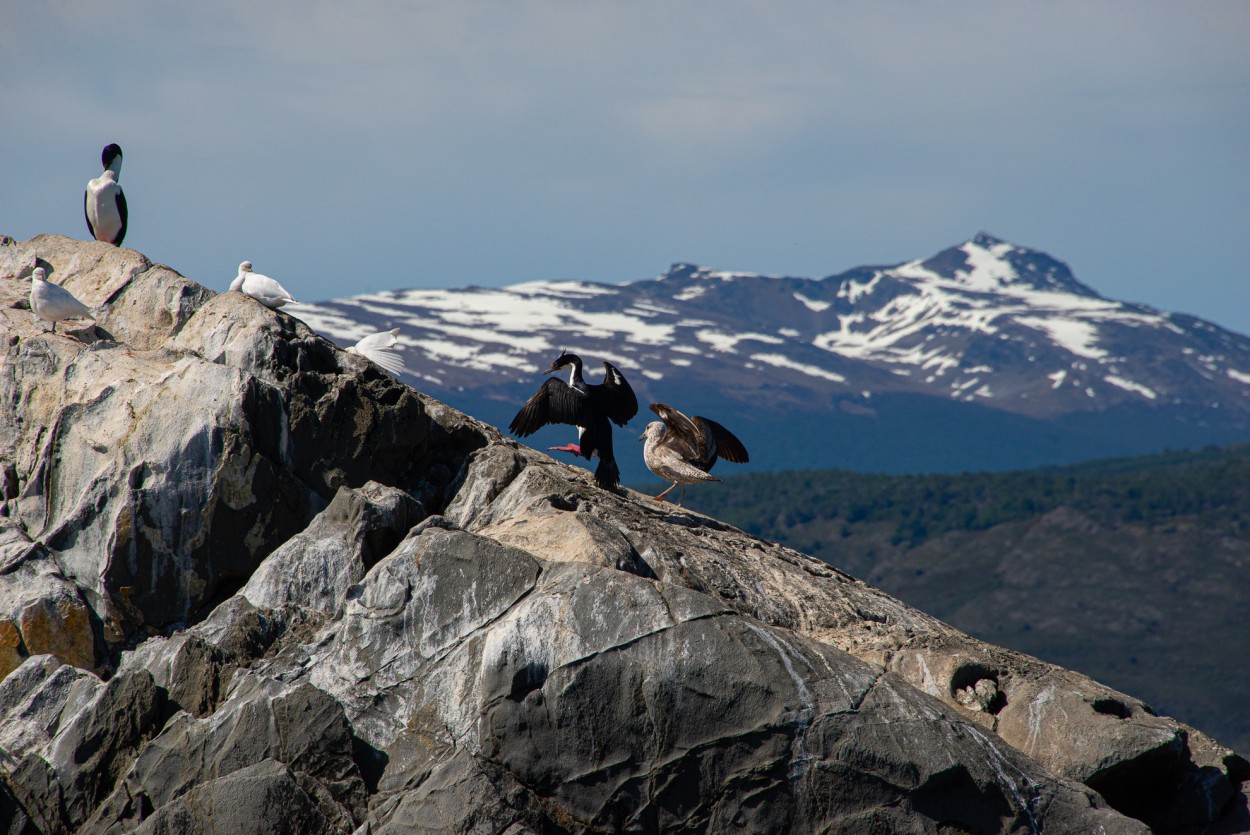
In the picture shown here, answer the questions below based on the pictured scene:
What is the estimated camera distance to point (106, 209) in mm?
27734

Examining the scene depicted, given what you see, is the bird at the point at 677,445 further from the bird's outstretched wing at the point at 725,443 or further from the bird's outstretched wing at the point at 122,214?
the bird's outstretched wing at the point at 122,214

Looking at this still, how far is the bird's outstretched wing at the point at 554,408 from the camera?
23938 mm

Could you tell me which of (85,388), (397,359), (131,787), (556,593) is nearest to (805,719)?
(556,593)

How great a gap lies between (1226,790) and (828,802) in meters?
6.18

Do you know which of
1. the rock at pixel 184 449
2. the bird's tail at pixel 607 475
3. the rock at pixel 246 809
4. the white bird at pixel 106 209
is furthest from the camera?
the white bird at pixel 106 209

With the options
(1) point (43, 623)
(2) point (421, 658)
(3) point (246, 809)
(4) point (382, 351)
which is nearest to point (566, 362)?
(4) point (382, 351)

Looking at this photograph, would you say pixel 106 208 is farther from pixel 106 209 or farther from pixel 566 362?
pixel 566 362

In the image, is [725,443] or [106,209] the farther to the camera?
[106,209]

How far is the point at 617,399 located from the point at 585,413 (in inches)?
36.2

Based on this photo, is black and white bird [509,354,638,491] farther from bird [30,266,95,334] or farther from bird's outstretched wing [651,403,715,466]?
bird [30,266,95,334]

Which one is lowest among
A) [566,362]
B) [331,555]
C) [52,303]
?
[331,555]

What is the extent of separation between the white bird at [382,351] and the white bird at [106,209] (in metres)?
6.49

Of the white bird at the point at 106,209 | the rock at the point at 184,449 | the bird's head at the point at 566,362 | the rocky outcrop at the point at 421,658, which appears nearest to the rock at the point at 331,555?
the rocky outcrop at the point at 421,658

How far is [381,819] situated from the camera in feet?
55.7
